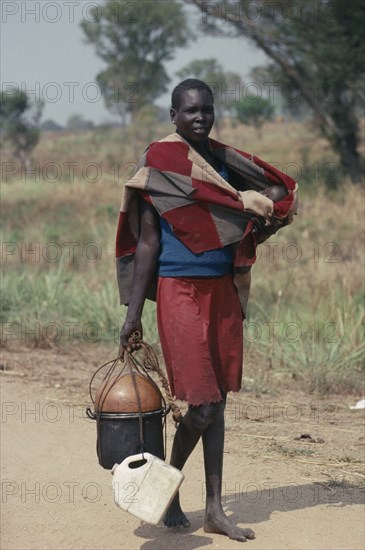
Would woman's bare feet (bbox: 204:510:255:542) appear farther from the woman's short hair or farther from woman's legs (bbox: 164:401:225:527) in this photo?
the woman's short hair

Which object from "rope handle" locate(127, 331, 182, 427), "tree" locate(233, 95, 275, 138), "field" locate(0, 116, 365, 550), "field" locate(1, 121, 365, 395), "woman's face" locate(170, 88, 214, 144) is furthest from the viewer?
"tree" locate(233, 95, 275, 138)

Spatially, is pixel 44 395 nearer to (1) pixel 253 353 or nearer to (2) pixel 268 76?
(1) pixel 253 353

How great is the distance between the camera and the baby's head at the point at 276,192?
374 cm

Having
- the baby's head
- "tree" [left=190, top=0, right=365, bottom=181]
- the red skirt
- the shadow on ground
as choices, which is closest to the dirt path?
the shadow on ground

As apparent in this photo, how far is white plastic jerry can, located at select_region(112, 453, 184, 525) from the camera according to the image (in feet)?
11.3

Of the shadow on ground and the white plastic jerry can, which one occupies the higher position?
the white plastic jerry can

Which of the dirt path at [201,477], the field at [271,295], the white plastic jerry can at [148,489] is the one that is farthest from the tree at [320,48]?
the white plastic jerry can at [148,489]

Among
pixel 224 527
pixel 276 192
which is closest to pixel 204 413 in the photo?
pixel 224 527

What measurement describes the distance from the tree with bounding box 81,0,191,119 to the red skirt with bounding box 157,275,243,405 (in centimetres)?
3179

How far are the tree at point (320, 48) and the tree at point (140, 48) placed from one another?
1712 cm

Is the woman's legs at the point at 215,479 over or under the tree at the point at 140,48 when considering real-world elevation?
under

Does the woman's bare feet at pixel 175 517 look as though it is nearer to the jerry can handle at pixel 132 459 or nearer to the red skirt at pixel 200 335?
the jerry can handle at pixel 132 459

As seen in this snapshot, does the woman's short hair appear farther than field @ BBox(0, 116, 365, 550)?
No

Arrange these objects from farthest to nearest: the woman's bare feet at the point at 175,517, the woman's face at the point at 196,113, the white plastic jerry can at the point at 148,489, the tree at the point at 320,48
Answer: the tree at the point at 320,48 < the woman's bare feet at the point at 175,517 < the woman's face at the point at 196,113 < the white plastic jerry can at the point at 148,489
